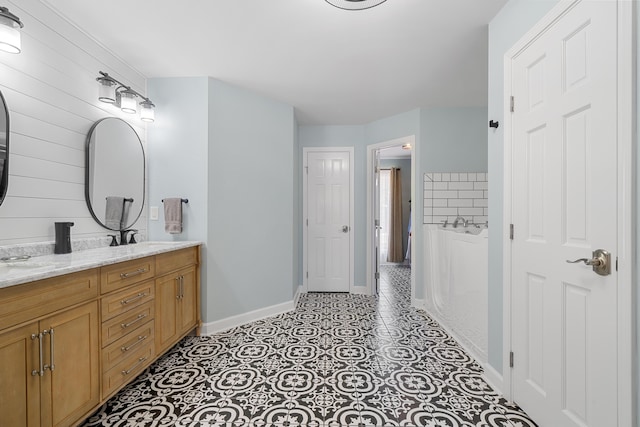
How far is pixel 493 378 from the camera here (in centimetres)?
203

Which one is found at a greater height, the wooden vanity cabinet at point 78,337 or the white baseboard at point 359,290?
the wooden vanity cabinet at point 78,337

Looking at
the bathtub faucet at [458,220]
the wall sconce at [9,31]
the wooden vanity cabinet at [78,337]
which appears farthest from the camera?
the bathtub faucet at [458,220]

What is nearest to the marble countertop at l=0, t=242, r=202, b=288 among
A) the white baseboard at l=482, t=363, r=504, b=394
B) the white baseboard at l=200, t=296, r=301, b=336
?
the white baseboard at l=200, t=296, r=301, b=336

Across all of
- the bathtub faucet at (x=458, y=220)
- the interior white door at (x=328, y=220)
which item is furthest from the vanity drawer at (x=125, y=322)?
the bathtub faucet at (x=458, y=220)

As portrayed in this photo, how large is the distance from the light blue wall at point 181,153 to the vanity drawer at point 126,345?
841mm

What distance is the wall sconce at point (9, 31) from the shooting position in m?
1.47

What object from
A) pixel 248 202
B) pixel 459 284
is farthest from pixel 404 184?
pixel 248 202

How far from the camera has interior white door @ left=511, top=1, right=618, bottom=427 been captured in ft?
4.01

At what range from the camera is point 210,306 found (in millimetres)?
2939

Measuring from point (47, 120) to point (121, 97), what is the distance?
2.08 ft

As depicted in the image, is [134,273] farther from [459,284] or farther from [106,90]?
[459,284]

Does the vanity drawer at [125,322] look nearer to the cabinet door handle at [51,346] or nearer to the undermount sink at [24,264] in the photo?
the cabinet door handle at [51,346]

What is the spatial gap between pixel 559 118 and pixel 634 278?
30.4 inches

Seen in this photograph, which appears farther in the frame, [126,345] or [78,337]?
[126,345]
